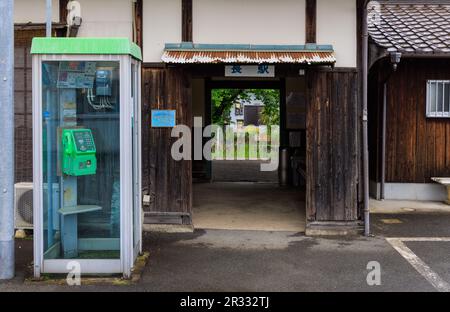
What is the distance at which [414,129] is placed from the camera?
1052cm

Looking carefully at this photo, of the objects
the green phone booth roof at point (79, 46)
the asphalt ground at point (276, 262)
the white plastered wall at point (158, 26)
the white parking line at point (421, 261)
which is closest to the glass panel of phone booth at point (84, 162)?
the green phone booth roof at point (79, 46)

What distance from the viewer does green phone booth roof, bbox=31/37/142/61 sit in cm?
522

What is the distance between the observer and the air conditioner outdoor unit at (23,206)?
716 centimetres

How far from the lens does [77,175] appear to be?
5609 mm

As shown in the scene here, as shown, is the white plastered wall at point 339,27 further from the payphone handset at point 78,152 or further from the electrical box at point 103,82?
the payphone handset at point 78,152

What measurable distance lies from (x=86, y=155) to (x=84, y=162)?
79 millimetres

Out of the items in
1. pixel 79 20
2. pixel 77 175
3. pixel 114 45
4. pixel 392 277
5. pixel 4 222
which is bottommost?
pixel 392 277

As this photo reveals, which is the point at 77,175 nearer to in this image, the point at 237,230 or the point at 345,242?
the point at 237,230

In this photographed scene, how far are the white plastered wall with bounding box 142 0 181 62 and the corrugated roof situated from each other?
311 cm

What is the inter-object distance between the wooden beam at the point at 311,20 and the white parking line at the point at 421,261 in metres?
3.00

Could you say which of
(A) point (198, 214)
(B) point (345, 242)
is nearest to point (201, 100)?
(A) point (198, 214)

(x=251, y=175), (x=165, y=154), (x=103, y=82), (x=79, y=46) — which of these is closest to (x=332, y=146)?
(x=165, y=154)

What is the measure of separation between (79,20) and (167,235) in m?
3.24

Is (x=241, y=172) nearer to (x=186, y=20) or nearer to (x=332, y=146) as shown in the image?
(x=332, y=146)
